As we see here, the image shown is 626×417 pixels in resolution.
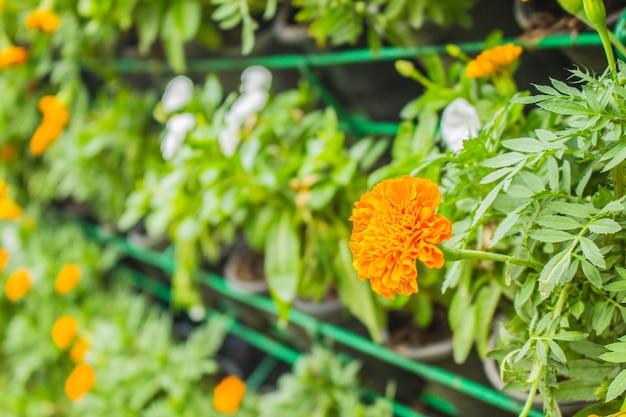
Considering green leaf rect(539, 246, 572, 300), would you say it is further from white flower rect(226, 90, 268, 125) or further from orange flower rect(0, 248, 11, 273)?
orange flower rect(0, 248, 11, 273)

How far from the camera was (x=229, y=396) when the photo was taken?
151 centimetres

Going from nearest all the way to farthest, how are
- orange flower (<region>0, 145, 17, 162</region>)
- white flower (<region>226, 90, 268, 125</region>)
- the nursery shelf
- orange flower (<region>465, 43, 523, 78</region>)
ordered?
orange flower (<region>465, 43, 523, 78</region>), the nursery shelf, white flower (<region>226, 90, 268, 125</region>), orange flower (<region>0, 145, 17, 162</region>)

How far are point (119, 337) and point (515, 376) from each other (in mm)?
1241

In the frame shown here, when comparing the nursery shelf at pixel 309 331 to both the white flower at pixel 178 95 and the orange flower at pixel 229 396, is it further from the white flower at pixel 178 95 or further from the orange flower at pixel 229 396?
the white flower at pixel 178 95

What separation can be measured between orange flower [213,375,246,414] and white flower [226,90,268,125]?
61 centimetres

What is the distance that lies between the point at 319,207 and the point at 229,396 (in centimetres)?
61

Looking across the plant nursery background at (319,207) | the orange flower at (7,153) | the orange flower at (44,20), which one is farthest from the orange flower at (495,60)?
the orange flower at (7,153)

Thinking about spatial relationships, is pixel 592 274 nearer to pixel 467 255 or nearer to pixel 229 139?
pixel 467 255

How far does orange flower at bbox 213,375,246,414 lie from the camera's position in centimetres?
150

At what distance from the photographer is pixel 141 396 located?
1.53 metres

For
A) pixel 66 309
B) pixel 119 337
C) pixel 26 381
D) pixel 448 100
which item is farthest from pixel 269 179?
pixel 26 381

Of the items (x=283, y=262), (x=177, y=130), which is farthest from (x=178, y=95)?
(x=283, y=262)

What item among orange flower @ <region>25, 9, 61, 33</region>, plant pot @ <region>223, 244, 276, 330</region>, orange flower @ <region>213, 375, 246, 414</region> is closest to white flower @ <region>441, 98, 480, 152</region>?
plant pot @ <region>223, 244, 276, 330</region>

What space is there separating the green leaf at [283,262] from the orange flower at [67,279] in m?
0.88
